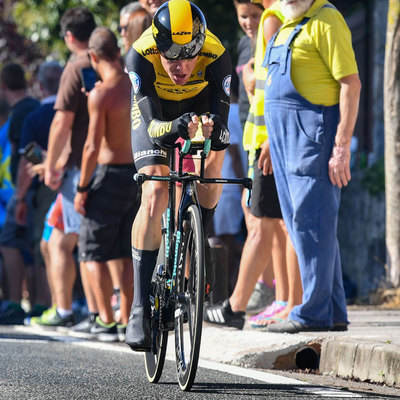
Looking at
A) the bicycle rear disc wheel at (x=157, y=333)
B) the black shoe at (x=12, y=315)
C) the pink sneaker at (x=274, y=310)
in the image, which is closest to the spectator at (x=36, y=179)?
the black shoe at (x=12, y=315)

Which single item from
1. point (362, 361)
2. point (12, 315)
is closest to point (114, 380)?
point (362, 361)

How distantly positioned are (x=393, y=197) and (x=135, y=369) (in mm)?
4372

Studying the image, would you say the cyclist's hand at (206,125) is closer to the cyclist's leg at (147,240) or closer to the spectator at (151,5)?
the cyclist's leg at (147,240)

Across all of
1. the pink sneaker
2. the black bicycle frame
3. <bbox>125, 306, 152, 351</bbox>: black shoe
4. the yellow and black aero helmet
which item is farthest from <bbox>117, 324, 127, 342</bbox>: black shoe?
the yellow and black aero helmet

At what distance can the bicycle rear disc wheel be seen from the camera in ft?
19.8

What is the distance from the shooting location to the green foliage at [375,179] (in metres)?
12.1

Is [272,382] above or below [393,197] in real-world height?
below

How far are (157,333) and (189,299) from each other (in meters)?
0.49

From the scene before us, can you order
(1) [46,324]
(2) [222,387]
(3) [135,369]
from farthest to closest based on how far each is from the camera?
(1) [46,324] → (3) [135,369] → (2) [222,387]

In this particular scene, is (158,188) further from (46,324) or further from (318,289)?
(46,324)

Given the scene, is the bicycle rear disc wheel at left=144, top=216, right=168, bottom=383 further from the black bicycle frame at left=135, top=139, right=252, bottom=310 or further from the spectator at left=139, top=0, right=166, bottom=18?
the spectator at left=139, top=0, right=166, bottom=18

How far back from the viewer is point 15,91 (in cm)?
1205

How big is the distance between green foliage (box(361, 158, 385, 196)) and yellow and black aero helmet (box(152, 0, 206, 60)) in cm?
622

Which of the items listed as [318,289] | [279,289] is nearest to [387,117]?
[279,289]
